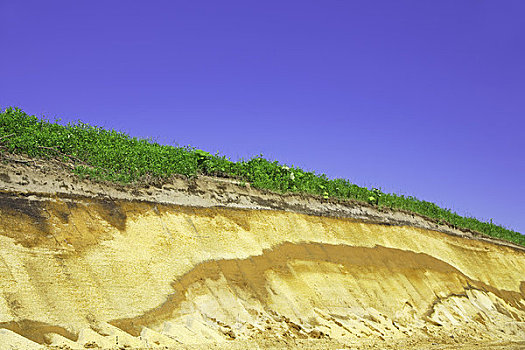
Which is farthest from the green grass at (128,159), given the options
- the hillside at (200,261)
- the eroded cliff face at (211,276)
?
the eroded cliff face at (211,276)

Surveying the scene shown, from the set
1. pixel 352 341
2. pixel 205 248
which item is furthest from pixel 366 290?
pixel 205 248

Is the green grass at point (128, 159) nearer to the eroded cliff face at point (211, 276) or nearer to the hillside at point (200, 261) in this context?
the hillside at point (200, 261)

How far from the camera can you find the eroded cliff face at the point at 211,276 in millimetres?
8609

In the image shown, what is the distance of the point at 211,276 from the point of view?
10.9 meters

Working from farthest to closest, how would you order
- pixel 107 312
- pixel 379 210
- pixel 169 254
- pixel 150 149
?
pixel 379 210, pixel 150 149, pixel 169 254, pixel 107 312

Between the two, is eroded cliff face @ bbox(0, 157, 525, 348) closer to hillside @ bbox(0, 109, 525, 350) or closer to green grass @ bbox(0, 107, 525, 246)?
hillside @ bbox(0, 109, 525, 350)

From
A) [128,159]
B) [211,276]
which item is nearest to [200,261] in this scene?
[211,276]

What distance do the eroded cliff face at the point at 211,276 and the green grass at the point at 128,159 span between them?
69cm

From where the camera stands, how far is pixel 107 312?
878cm

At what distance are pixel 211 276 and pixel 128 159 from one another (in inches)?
180

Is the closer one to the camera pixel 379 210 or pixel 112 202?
pixel 112 202

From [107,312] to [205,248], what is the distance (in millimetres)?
3229

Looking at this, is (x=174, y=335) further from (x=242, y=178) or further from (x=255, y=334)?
(x=242, y=178)

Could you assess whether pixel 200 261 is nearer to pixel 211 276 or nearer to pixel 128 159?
pixel 211 276
